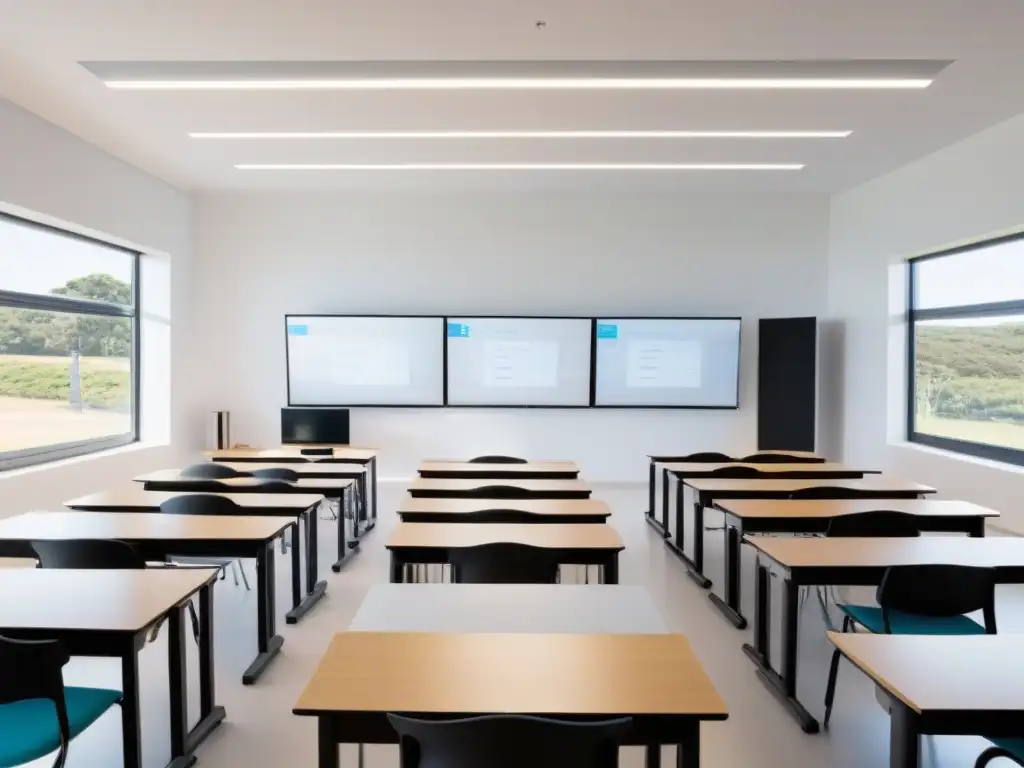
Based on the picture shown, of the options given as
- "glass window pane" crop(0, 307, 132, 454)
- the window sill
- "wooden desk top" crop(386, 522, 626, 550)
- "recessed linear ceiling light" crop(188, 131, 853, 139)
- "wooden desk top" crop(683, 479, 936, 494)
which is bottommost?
the window sill

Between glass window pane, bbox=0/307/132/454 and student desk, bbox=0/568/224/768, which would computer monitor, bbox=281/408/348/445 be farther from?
student desk, bbox=0/568/224/768

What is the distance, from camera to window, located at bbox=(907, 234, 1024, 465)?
543 centimetres

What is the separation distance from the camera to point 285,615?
3.69 m

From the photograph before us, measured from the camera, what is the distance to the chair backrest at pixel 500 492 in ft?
12.7

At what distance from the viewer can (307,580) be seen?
3982mm

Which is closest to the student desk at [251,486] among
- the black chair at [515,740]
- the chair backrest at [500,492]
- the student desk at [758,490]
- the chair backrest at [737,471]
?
the chair backrest at [500,492]

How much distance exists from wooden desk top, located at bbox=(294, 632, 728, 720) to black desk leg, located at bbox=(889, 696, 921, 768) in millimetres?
458

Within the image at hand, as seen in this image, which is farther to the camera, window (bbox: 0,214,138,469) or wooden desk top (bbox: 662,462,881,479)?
window (bbox: 0,214,138,469)

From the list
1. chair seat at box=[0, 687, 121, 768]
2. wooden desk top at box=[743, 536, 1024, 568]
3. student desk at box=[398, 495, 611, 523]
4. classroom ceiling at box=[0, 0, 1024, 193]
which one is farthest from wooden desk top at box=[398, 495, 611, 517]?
classroom ceiling at box=[0, 0, 1024, 193]

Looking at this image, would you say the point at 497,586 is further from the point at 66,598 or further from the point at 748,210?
the point at 748,210

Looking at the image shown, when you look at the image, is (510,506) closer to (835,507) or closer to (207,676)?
(207,676)

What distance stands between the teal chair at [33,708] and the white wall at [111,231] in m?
3.69

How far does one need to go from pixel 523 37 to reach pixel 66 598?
340cm

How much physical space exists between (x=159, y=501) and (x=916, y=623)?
3721 mm
